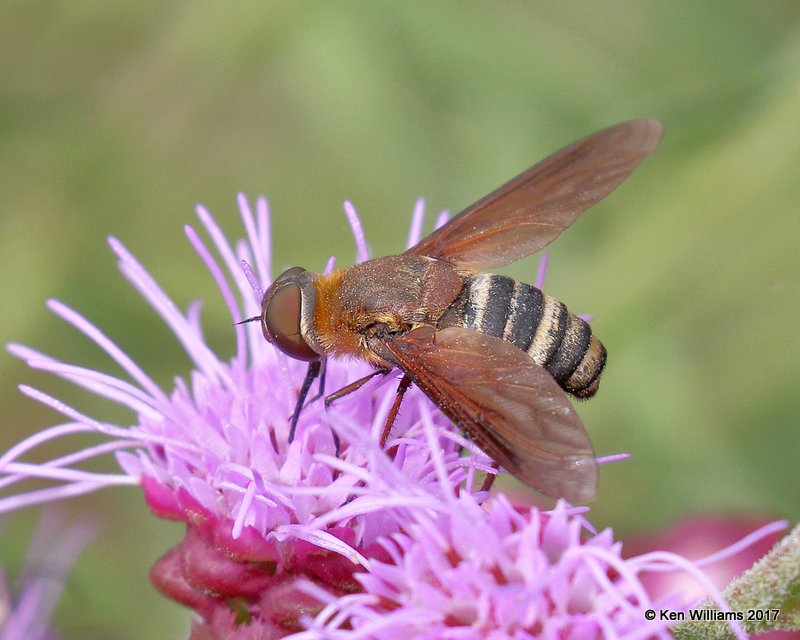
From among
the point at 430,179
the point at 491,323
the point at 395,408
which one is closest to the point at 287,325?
the point at 395,408

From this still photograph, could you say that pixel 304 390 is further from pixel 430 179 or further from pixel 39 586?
pixel 430 179

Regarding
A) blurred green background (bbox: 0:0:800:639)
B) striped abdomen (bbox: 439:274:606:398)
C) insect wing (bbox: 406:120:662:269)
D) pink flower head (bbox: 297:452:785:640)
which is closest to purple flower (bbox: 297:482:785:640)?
pink flower head (bbox: 297:452:785:640)

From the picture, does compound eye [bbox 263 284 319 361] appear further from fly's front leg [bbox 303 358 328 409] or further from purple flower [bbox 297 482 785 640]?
purple flower [bbox 297 482 785 640]

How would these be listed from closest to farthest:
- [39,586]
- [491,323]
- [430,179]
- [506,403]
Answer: [506,403]
[491,323]
[39,586]
[430,179]

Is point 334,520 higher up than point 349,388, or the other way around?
point 349,388

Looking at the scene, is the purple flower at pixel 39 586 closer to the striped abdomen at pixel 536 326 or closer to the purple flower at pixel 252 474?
the purple flower at pixel 252 474

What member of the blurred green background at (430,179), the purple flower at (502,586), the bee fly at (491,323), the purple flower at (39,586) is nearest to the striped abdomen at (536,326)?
the bee fly at (491,323)
